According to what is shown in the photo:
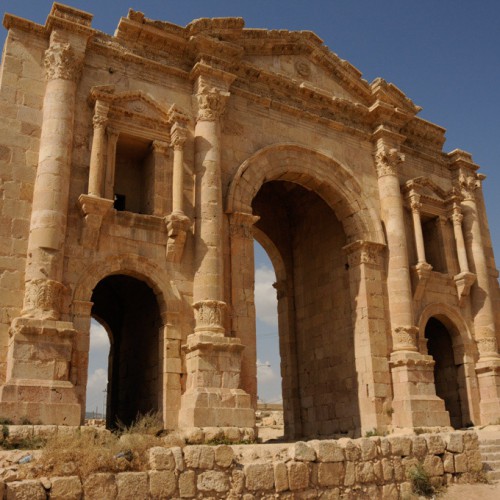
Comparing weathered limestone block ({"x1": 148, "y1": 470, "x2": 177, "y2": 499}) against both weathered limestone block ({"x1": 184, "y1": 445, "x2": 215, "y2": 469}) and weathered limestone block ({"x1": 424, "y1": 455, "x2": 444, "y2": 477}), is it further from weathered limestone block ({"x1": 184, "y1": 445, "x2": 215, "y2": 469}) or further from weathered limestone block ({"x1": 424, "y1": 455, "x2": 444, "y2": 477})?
weathered limestone block ({"x1": 424, "y1": 455, "x2": 444, "y2": 477})

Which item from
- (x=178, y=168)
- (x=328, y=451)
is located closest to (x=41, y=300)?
(x=178, y=168)

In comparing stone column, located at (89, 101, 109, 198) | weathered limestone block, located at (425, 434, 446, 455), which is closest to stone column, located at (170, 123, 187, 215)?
stone column, located at (89, 101, 109, 198)

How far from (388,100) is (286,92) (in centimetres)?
377

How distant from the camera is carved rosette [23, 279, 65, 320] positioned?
11.3 m

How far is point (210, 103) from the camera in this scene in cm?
1495

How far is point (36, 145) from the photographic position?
12.9 m

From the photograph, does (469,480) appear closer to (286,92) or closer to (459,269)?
(459,269)

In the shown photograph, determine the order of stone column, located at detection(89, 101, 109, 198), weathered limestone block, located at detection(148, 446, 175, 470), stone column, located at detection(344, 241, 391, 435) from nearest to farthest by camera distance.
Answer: weathered limestone block, located at detection(148, 446, 175, 470)
stone column, located at detection(89, 101, 109, 198)
stone column, located at detection(344, 241, 391, 435)

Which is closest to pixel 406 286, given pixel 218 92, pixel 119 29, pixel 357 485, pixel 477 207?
pixel 477 207

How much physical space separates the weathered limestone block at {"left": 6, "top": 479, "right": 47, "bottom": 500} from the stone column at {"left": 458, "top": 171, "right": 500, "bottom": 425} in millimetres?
14344

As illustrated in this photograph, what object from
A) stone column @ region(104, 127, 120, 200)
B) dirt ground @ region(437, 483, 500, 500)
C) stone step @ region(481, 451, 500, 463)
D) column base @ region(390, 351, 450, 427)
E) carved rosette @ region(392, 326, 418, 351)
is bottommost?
dirt ground @ region(437, 483, 500, 500)

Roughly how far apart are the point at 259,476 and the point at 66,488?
8.52ft

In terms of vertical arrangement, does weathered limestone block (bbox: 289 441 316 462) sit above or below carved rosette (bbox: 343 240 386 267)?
below

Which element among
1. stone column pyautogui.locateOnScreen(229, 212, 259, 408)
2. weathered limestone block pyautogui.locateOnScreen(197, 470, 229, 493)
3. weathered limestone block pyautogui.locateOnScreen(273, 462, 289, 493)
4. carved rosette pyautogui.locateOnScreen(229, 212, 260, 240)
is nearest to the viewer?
weathered limestone block pyautogui.locateOnScreen(197, 470, 229, 493)
